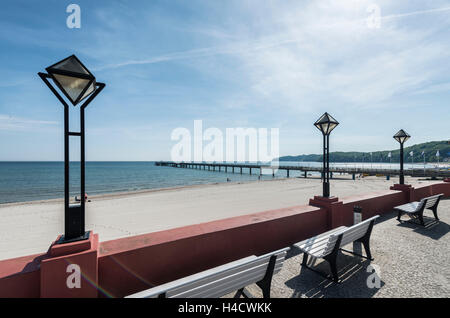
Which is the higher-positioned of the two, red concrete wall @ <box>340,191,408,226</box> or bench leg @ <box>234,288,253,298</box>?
red concrete wall @ <box>340,191,408,226</box>

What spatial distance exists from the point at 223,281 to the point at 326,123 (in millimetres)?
4222

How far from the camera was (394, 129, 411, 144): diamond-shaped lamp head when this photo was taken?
25.2 ft

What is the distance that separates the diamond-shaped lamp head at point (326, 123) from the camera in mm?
4914

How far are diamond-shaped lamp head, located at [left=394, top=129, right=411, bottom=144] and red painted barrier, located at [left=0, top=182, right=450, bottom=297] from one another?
5367 millimetres

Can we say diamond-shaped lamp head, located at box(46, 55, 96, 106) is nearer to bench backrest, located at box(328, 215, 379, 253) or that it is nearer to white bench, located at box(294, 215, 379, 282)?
white bench, located at box(294, 215, 379, 282)

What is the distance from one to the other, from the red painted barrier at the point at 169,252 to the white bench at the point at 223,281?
605 millimetres

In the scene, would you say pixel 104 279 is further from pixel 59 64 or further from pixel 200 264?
pixel 59 64

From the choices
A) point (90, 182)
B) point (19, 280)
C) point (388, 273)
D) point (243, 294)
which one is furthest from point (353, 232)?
point (90, 182)

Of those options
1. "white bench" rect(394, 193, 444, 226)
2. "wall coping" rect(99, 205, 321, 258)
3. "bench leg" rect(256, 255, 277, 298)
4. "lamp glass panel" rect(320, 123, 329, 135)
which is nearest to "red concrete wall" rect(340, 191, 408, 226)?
"white bench" rect(394, 193, 444, 226)

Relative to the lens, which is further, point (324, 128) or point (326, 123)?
point (324, 128)

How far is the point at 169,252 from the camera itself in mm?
2900

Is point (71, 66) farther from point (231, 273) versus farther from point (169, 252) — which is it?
point (231, 273)
